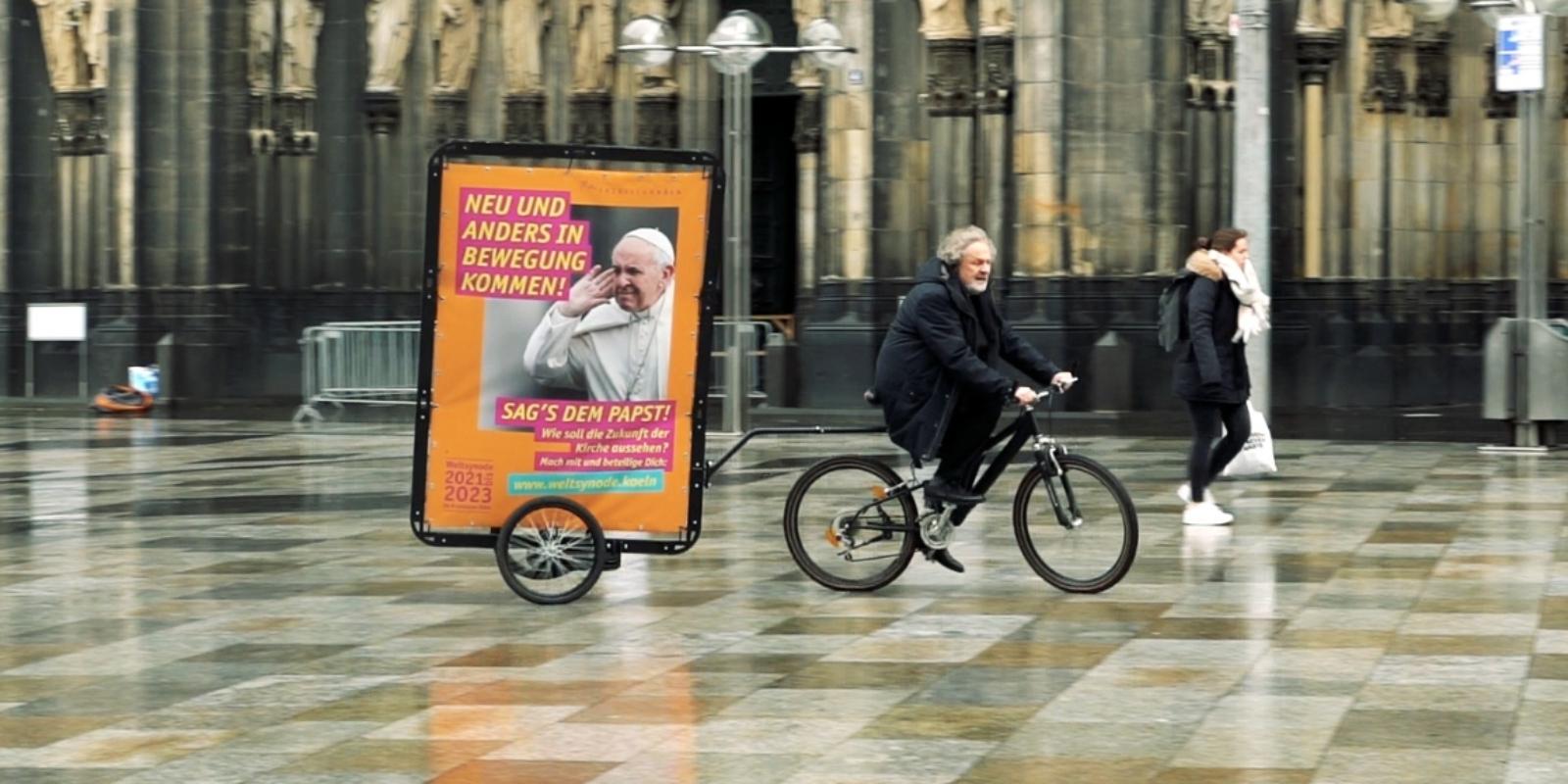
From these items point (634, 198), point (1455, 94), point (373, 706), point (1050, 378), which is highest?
point (1455, 94)

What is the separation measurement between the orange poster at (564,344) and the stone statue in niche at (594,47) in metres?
21.4

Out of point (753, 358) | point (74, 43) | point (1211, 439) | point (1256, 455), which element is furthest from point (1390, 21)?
point (74, 43)

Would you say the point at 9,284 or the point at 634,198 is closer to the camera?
the point at 634,198

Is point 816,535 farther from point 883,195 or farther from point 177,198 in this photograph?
point 177,198

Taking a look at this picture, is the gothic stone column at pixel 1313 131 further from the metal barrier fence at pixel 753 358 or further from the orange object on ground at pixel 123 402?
the orange object on ground at pixel 123 402

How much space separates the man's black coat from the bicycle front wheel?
0.45 m

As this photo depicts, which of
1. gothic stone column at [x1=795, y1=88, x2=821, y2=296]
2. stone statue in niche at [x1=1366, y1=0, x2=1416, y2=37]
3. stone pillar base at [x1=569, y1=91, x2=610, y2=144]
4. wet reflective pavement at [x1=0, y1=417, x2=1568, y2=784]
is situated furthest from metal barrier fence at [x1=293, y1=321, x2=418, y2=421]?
wet reflective pavement at [x1=0, y1=417, x2=1568, y2=784]

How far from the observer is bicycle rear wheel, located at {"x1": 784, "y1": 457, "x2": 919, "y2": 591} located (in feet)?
40.1

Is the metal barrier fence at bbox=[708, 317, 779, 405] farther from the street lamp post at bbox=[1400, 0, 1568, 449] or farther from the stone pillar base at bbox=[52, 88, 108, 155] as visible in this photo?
the stone pillar base at bbox=[52, 88, 108, 155]

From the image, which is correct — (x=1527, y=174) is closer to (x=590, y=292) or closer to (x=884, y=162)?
(x=884, y=162)

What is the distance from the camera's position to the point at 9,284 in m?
36.9

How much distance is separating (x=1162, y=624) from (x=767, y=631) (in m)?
1.61

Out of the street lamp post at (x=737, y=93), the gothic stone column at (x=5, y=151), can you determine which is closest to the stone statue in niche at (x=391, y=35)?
the gothic stone column at (x=5, y=151)

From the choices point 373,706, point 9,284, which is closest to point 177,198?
point 9,284
